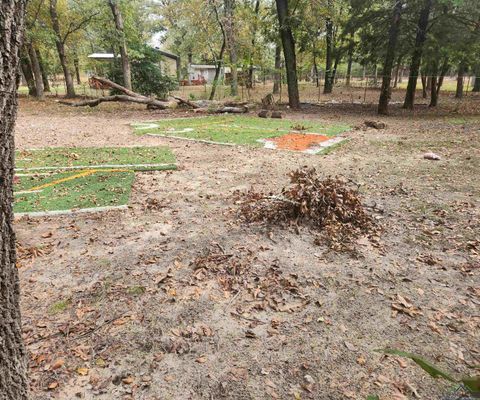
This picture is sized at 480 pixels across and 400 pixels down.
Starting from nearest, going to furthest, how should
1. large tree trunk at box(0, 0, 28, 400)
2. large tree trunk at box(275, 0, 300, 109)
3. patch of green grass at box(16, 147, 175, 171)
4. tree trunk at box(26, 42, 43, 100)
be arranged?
1. large tree trunk at box(0, 0, 28, 400)
2. patch of green grass at box(16, 147, 175, 171)
3. large tree trunk at box(275, 0, 300, 109)
4. tree trunk at box(26, 42, 43, 100)

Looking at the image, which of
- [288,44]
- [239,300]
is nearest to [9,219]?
[239,300]

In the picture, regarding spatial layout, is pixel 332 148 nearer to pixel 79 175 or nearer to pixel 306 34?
pixel 79 175

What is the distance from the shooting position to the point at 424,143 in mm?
8844

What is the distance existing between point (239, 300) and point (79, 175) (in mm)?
4430

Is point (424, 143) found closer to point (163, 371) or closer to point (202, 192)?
point (202, 192)

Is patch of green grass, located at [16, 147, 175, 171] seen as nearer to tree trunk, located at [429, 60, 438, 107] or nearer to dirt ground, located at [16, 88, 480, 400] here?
dirt ground, located at [16, 88, 480, 400]

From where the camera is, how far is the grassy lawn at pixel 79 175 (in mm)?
4812

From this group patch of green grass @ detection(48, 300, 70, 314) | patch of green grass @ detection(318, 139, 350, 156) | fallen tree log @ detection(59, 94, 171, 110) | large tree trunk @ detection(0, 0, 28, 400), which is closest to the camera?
Answer: large tree trunk @ detection(0, 0, 28, 400)

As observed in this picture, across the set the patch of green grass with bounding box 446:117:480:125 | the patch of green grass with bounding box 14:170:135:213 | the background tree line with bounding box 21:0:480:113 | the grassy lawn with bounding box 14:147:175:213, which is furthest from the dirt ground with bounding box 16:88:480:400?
the background tree line with bounding box 21:0:480:113

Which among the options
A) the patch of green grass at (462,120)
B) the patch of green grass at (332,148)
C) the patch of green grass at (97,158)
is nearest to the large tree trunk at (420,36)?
the patch of green grass at (462,120)

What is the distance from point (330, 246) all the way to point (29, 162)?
6322 millimetres

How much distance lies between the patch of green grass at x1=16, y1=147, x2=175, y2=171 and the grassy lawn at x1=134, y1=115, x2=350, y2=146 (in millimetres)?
2100

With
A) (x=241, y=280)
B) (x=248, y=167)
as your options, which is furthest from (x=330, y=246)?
(x=248, y=167)

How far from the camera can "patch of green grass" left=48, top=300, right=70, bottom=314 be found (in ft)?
8.86
